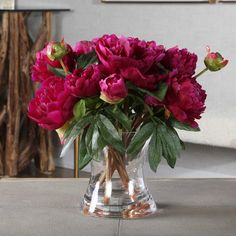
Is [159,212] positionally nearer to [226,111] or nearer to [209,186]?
[209,186]

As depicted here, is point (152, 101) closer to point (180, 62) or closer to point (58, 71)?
point (180, 62)

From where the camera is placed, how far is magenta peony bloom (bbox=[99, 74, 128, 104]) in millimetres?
1600

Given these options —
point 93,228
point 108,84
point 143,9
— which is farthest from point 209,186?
point 143,9

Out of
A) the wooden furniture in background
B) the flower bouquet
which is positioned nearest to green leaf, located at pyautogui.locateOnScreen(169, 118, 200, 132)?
the flower bouquet

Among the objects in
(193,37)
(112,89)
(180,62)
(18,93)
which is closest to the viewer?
(112,89)

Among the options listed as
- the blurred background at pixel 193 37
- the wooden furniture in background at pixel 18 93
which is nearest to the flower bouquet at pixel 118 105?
the blurred background at pixel 193 37

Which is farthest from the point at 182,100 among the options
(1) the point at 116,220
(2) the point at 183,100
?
(1) the point at 116,220

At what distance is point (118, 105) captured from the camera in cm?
170

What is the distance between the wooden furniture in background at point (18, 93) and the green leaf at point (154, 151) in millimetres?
3285

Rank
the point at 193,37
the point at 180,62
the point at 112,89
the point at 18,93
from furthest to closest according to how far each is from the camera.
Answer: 1. the point at 18,93
2. the point at 193,37
3. the point at 180,62
4. the point at 112,89

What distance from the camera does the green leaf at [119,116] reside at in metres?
1.67

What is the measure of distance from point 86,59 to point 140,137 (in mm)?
239

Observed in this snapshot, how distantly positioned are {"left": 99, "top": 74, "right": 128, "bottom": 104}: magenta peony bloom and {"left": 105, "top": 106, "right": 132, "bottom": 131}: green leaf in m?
0.05

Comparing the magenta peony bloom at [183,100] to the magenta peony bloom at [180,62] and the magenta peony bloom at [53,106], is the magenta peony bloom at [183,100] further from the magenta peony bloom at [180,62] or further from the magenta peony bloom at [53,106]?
the magenta peony bloom at [53,106]
